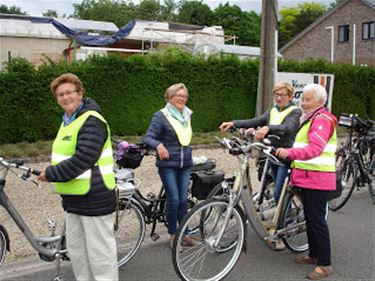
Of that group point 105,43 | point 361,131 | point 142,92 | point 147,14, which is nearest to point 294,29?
point 147,14

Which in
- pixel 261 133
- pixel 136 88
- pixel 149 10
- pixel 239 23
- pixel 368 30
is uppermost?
pixel 149 10

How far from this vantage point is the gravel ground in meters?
5.32

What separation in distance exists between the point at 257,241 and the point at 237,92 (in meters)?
9.66

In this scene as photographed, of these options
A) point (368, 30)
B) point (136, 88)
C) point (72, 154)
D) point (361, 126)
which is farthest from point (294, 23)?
point (72, 154)

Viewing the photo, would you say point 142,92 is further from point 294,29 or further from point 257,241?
point 294,29

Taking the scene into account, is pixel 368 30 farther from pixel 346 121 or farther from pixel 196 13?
pixel 196 13

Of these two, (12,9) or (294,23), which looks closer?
(294,23)

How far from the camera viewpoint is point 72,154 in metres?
3.40

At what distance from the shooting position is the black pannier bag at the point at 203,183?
17.5ft

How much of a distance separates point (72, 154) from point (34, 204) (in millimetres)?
3941

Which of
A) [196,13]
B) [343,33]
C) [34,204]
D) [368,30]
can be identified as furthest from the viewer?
[196,13]

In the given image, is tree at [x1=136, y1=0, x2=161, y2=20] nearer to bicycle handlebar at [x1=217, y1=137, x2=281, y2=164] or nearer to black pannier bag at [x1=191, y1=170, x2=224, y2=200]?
black pannier bag at [x1=191, y1=170, x2=224, y2=200]

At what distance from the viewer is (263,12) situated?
9109 mm

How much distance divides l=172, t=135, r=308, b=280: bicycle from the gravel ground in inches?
70.2
